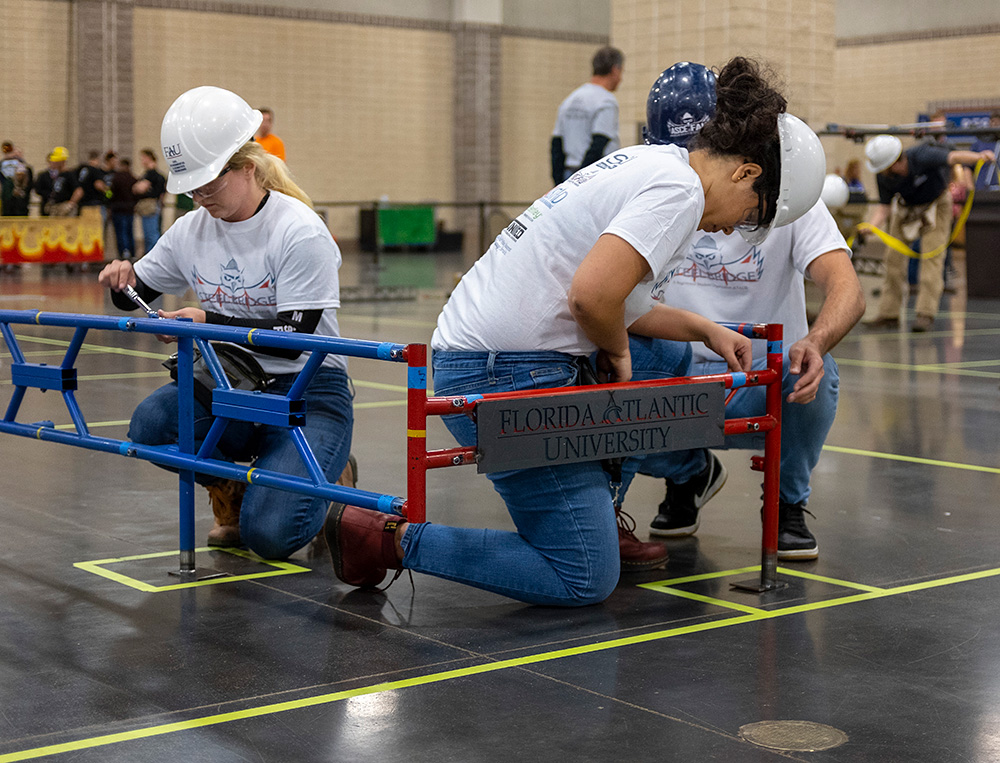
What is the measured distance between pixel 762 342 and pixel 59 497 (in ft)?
8.51

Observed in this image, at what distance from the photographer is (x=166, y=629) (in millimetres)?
3328

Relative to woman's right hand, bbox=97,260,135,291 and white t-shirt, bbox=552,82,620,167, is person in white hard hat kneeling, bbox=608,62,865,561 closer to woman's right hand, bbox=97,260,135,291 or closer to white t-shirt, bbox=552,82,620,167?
woman's right hand, bbox=97,260,135,291

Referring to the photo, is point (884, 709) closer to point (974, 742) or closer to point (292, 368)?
point (974, 742)

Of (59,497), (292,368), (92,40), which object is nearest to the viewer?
(292,368)

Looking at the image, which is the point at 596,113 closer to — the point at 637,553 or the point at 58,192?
the point at 637,553

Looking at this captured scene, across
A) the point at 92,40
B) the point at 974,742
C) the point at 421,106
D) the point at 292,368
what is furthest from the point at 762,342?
the point at 421,106

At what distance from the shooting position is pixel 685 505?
441 cm

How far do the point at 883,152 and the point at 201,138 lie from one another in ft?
28.4

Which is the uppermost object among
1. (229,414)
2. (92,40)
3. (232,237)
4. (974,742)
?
(92,40)

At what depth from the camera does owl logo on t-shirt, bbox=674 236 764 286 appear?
14.0 feet

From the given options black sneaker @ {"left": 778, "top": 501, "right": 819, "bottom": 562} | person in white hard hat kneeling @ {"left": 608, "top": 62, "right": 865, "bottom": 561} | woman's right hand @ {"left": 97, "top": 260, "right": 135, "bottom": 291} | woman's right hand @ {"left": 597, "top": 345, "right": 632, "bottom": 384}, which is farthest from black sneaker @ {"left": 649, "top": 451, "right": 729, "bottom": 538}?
woman's right hand @ {"left": 97, "top": 260, "right": 135, "bottom": 291}

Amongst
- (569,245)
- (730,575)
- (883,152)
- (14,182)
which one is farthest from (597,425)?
(14,182)

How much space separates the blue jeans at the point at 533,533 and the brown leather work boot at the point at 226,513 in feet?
3.44

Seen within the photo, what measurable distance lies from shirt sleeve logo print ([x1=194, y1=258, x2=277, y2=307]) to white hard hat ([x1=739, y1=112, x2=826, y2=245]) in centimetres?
156
